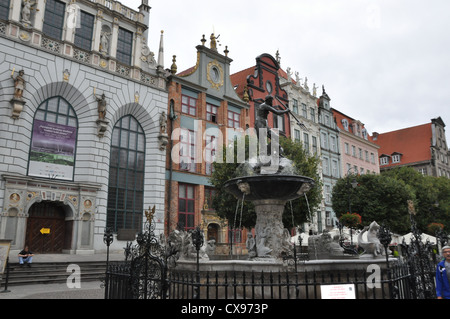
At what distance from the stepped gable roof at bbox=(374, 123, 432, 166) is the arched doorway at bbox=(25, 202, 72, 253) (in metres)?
56.6

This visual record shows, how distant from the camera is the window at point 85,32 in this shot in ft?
76.2

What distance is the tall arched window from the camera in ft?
76.7

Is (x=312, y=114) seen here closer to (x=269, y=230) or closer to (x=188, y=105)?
(x=188, y=105)

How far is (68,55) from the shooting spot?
22016 mm

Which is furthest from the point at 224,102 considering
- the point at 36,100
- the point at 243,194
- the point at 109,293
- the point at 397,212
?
the point at 109,293

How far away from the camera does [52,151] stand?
20812mm

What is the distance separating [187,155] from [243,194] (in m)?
17.9

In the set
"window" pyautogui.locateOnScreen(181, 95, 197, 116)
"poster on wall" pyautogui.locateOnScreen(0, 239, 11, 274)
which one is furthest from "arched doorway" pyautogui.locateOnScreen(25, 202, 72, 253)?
"window" pyautogui.locateOnScreen(181, 95, 197, 116)

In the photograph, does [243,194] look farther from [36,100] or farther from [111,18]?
[111,18]

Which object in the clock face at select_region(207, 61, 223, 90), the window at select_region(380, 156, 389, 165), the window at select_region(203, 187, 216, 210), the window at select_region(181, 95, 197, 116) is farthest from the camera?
the window at select_region(380, 156, 389, 165)

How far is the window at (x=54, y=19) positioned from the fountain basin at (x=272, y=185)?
18.5 m

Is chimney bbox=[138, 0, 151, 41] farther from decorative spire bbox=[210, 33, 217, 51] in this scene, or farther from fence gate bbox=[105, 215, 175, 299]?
fence gate bbox=[105, 215, 175, 299]

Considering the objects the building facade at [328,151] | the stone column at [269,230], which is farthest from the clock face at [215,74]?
the stone column at [269,230]

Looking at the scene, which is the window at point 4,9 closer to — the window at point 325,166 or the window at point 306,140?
the window at point 306,140
